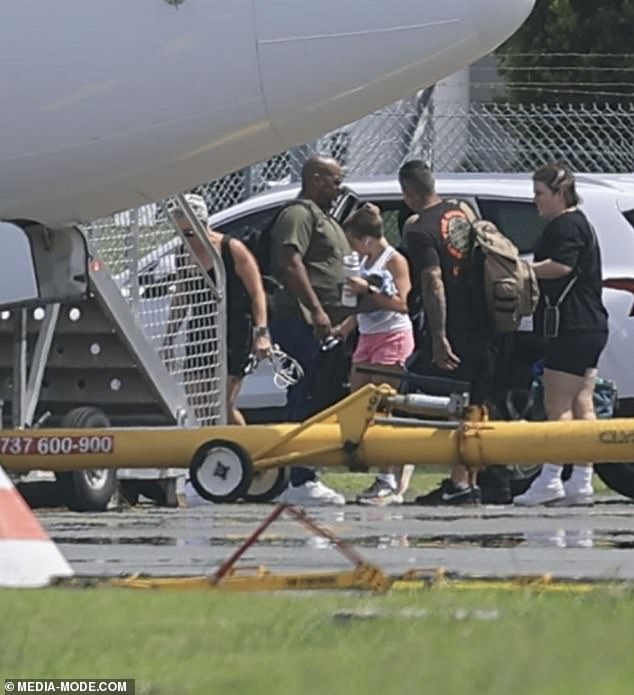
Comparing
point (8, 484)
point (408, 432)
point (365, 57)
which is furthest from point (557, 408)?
point (8, 484)

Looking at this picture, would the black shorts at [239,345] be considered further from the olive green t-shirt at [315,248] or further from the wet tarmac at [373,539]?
the wet tarmac at [373,539]

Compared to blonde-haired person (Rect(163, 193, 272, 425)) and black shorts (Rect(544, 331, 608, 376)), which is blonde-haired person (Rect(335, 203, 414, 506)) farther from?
black shorts (Rect(544, 331, 608, 376))

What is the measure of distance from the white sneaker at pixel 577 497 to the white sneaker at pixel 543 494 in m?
0.03

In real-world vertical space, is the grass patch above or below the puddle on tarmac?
above

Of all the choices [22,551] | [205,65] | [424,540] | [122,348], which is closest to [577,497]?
[122,348]

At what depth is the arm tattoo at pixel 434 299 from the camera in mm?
11250

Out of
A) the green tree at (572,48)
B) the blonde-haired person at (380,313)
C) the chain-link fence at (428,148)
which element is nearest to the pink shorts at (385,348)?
the blonde-haired person at (380,313)

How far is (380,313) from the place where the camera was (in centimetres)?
1176

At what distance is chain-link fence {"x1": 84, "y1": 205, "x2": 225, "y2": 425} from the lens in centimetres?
1069

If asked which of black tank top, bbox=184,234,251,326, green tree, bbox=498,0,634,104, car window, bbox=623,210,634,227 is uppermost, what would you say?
green tree, bbox=498,0,634,104

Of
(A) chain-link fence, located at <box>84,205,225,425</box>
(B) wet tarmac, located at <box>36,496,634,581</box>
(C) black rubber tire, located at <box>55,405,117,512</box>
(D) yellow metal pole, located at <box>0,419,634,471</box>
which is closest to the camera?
(B) wet tarmac, located at <box>36,496,634,581</box>

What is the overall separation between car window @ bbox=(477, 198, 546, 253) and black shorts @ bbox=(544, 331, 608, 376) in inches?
62.2

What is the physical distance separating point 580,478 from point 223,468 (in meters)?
2.79

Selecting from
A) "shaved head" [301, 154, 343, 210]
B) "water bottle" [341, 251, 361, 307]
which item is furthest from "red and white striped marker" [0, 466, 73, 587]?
"shaved head" [301, 154, 343, 210]
